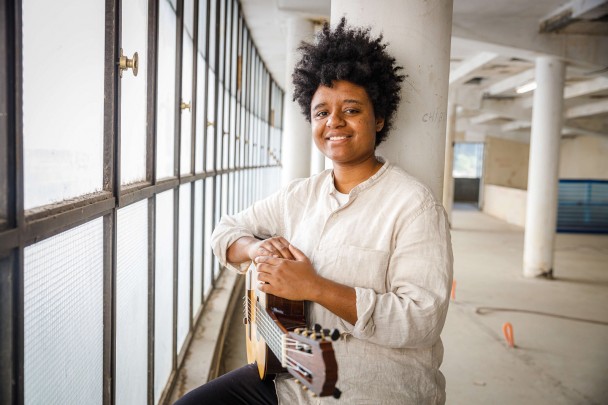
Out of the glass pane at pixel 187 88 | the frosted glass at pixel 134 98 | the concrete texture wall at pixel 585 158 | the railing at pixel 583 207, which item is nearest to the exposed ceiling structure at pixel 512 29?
the railing at pixel 583 207

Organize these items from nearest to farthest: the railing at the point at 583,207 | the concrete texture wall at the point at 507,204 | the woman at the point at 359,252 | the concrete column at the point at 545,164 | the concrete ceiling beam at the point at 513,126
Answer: the woman at the point at 359,252 < the concrete column at the point at 545,164 < the railing at the point at 583,207 < the concrete texture wall at the point at 507,204 < the concrete ceiling beam at the point at 513,126

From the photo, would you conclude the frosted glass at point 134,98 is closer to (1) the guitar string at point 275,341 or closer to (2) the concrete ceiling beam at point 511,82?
(1) the guitar string at point 275,341

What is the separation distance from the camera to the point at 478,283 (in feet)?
20.6

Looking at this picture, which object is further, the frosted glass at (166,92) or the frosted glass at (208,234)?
the frosted glass at (208,234)

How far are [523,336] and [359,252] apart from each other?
3604 mm

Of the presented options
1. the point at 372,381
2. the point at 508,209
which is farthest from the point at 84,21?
the point at 508,209

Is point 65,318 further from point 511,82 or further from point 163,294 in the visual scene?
point 511,82

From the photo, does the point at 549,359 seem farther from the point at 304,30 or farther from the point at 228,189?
the point at 304,30

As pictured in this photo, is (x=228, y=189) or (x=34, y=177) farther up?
(x=34, y=177)

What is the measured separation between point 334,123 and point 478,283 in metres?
5.35

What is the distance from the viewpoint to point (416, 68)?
5.78 feet

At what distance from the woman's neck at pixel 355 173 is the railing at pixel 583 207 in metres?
11.2

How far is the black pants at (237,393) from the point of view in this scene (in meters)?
1.53

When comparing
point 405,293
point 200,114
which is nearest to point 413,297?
point 405,293
